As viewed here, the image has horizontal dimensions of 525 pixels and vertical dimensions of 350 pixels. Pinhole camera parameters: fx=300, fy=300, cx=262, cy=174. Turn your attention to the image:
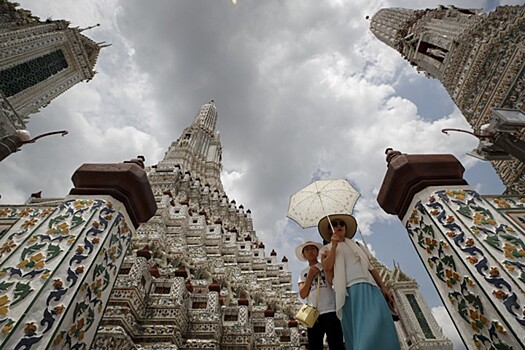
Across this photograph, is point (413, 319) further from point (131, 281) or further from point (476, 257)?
point (476, 257)

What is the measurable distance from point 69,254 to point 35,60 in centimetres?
1652

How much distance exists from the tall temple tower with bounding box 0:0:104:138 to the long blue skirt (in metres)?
13.0

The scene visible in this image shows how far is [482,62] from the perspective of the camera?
11.7m

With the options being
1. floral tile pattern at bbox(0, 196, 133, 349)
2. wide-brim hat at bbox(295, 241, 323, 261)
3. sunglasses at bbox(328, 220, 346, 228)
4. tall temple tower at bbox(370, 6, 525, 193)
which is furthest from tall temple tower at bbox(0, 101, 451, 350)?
tall temple tower at bbox(370, 6, 525, 193)

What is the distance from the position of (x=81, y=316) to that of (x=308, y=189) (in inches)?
112

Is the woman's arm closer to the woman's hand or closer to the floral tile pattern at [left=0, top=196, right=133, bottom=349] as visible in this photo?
the woman's hand

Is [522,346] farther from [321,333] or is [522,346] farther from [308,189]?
[308,189]

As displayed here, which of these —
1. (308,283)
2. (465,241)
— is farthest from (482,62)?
(308,283)

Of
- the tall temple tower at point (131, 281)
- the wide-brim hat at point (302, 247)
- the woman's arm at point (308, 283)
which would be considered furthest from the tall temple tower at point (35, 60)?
the woman's arm at point (308, 283)

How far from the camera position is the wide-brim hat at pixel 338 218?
318 centimetres

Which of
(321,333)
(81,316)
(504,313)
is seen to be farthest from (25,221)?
(504,313)

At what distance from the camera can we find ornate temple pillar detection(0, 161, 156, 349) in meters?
1.89

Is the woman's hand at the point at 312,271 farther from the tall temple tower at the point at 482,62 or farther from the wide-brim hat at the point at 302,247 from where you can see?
the tall temple tower at the point at 482,62

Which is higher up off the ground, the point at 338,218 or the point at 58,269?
the point at 338,218
